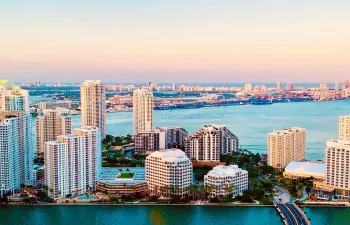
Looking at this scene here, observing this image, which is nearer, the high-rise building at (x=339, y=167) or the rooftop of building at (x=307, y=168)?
the high-rise building at (x=339, y=167)

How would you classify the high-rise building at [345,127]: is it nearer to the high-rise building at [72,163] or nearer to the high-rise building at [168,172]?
the high-rise building at [168,172]

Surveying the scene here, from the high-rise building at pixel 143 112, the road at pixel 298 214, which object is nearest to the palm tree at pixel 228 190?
the road at pixel 298 214

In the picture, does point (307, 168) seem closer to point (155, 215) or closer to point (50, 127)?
point (155, 215)

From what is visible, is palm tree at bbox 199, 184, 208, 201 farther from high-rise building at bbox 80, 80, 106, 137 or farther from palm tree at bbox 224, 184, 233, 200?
high-rise building at bbox 80, 80, 106, 137

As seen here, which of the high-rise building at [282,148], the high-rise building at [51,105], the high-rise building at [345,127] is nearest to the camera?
the high-rise building at [282,148]

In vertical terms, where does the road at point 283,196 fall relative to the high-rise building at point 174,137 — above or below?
below

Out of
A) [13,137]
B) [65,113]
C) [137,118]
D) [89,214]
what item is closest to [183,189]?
[89,214]
